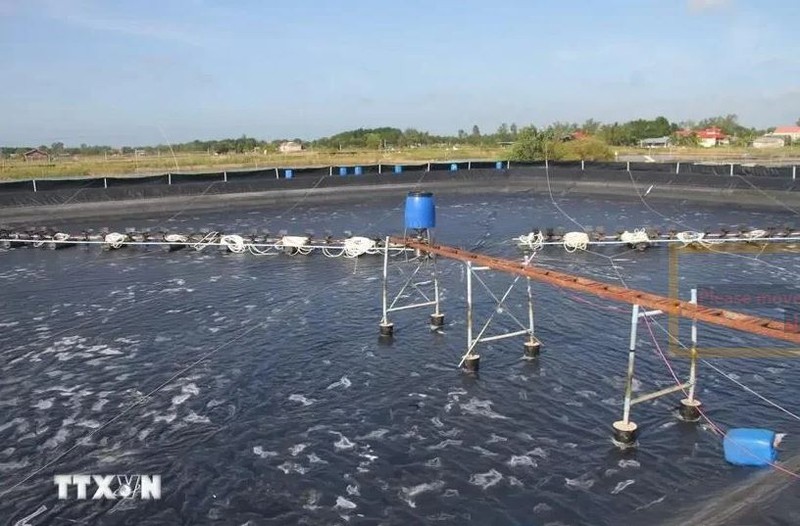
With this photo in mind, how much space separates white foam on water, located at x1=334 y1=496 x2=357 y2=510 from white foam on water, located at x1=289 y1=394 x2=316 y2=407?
379 centimetres

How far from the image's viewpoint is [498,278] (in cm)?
2591

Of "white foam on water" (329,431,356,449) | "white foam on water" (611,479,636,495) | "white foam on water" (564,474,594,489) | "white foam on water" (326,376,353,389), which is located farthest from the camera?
"white foam on water" (326,376,353,389)

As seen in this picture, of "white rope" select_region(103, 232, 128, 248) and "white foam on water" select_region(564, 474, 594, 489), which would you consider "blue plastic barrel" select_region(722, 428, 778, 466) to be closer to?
"white foam on water" select_region(564, 474, 594, 489)

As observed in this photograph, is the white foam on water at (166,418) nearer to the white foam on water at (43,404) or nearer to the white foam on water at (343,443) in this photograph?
the white foam on water at (43,404)

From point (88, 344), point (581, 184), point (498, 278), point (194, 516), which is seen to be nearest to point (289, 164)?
point (581, 184)

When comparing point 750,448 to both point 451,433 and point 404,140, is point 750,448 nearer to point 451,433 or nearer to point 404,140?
point 451,433

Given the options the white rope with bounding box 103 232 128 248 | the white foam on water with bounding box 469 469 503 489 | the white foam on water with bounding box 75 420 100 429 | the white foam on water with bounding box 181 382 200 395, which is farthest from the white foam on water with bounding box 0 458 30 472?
the white rope with bounding box 103 232 128 248

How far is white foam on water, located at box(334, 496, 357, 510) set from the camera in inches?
414

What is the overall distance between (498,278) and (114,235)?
66.7 ft

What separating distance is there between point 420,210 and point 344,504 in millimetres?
8266

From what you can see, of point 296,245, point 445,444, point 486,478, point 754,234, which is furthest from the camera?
point 296,245

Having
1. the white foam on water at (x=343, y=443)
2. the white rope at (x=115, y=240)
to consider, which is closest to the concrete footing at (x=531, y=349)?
the white foam on water at (x=343, y=443)

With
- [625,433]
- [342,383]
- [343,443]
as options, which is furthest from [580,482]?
[342,383]

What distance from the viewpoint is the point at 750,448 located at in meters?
11.0
